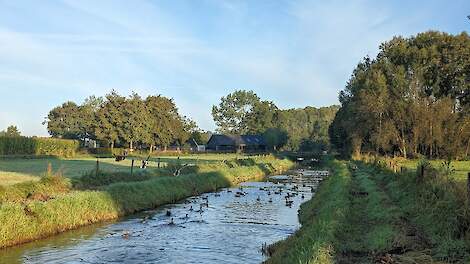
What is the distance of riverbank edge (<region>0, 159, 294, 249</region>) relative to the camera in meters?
17.2

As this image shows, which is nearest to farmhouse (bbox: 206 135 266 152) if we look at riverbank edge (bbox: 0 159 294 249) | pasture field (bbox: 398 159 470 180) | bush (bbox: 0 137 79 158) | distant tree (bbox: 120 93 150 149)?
distant tree (bbox: 120 93 150 149)

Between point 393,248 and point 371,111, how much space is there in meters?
58.3

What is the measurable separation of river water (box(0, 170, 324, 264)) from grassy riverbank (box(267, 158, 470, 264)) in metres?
2.45

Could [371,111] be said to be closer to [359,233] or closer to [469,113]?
[469,113]

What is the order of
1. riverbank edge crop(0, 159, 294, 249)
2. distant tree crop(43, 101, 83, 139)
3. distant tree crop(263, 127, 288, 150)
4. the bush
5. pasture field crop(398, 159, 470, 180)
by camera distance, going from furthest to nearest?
distant tree crop(43, 101, 83, 139) → distant tree crop(263, 127, 288, 150) → the bush → pasture field crop(398, 159, 470, 180) → riverbank edge crop(0, 159, 294, 249)

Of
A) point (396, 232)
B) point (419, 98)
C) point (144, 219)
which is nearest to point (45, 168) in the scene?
point (144, 219)

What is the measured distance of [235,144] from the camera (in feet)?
459

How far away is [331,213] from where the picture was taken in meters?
17.1

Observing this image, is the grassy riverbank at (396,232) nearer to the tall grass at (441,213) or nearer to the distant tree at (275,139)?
the tall grass at (441,213)

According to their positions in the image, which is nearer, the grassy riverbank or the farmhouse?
the grassy riverbank

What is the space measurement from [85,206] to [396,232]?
46.7 ft

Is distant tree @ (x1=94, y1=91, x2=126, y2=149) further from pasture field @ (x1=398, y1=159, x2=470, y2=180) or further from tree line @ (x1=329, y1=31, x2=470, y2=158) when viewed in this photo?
pasture field @ (x1=398, y1=159, x2=470, y2=180)

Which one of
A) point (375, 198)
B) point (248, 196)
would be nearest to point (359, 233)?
point (375, 198)

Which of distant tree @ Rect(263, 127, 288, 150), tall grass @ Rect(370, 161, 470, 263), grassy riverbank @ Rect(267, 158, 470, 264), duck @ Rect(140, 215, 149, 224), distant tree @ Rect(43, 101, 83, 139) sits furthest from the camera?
distant tree @ Rect(43, 101, 83, 139)
